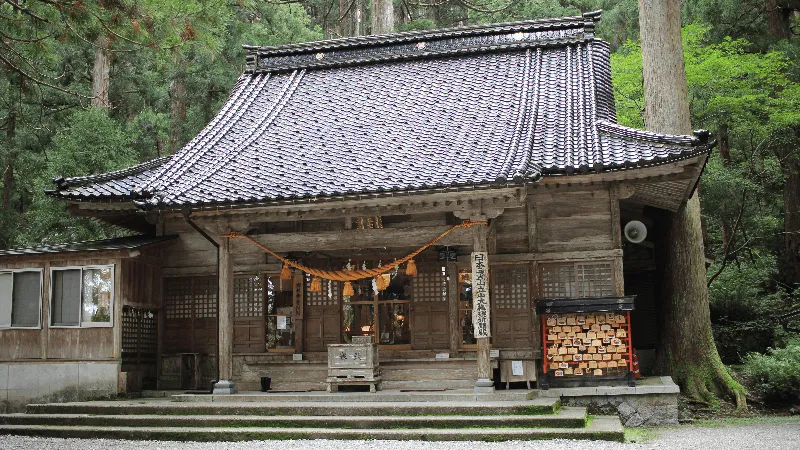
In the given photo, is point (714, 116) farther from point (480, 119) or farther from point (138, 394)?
point (138, 394)

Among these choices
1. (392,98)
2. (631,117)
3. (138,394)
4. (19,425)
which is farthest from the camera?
(631,117)

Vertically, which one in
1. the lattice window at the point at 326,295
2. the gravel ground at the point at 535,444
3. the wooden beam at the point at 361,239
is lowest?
the gravel ground at the point at 535,444

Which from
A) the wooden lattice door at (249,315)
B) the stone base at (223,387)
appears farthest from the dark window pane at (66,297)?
the stone base at (223,387)

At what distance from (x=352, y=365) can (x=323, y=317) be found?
1837 mm

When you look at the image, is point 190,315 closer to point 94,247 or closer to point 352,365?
point 94,247

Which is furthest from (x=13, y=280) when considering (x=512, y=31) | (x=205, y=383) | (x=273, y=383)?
(x=512, y=31)

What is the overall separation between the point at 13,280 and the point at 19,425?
3503mm

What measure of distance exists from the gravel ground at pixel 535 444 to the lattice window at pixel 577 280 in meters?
2.53

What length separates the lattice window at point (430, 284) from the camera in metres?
14.0

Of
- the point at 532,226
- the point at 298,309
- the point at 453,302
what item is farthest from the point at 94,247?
the point at 532,226

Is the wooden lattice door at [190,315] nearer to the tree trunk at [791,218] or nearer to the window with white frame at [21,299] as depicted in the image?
the window with white frame at [21,299]

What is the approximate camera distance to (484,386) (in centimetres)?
1162

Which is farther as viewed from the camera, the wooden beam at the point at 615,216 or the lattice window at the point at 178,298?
the lattice window at the point at 178,298

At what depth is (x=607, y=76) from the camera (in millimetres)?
16656
